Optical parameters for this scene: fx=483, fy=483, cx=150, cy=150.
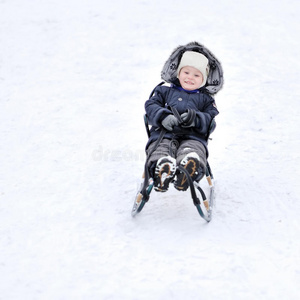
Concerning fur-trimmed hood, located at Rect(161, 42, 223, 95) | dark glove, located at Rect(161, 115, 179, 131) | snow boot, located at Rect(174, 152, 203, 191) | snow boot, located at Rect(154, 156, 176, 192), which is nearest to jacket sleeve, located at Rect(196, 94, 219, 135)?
fur-trimmed hood, located at Rect(161, 42, 223, 95)

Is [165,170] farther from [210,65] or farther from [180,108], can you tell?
[210,65]

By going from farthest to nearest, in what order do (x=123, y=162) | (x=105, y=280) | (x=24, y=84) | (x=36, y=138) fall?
1. (x=24, y=84)
2. (x=36, y=138)
3. (x=123, y=162)
4. (x=105, y=280)

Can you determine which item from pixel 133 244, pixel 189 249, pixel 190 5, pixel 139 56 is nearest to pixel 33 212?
pixel 133 244

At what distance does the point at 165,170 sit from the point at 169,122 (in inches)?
19.4

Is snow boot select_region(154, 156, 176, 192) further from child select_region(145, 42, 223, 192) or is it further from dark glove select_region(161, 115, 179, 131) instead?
dark glove select_region(161, 115, 179, 131)

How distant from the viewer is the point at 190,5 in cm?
909

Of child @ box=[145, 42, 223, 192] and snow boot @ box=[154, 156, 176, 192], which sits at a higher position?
child @ box=[145, 42, 223, 192]

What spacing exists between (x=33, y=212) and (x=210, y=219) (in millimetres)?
1615

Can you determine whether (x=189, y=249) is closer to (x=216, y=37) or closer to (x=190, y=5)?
(x=216, y=37)

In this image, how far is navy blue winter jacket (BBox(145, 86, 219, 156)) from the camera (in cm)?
423

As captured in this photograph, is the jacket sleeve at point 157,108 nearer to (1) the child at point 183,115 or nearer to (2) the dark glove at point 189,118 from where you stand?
(1) the child at point 183,115

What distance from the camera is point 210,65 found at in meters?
4.55

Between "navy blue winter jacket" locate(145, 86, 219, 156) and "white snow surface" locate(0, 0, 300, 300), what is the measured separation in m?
0.67

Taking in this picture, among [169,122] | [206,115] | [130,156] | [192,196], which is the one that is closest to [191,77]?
[206,115]
